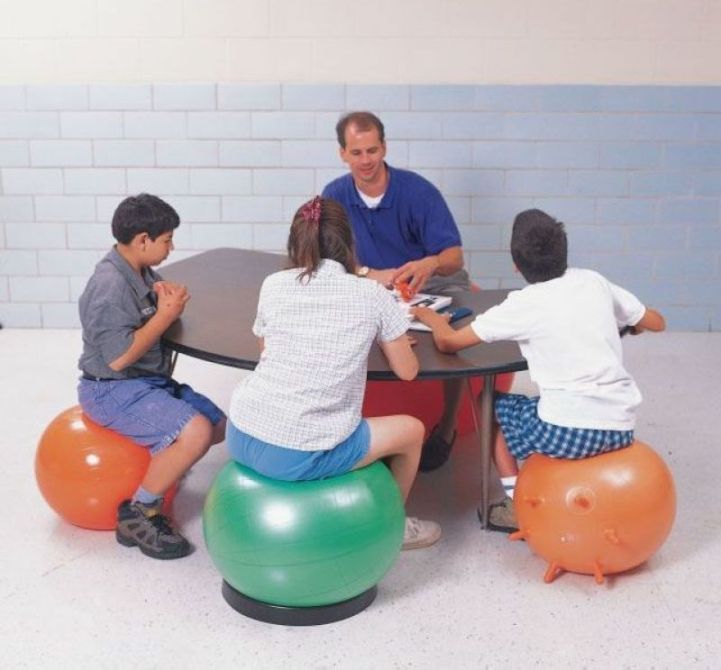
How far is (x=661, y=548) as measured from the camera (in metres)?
3.37

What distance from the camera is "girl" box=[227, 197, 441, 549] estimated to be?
112 inches

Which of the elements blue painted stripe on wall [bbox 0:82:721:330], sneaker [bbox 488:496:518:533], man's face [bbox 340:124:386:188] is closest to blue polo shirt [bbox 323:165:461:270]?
man's face [bbox 340:124:386:188]

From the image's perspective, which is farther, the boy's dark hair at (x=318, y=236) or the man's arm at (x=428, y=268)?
the man's arm at (x=428, y=268)

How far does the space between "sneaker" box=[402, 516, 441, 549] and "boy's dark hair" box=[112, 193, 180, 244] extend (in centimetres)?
121

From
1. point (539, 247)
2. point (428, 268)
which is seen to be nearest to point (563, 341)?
point (539, 247)

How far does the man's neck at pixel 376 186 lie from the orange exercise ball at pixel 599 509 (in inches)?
58.3

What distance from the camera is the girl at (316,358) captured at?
284 centimetres

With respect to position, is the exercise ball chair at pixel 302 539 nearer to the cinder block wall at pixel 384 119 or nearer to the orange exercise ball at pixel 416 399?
the orange exercise ball at pixel 416 399

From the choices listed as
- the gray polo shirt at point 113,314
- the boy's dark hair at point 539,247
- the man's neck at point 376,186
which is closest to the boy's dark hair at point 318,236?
the boy's dark hair at point 539,247

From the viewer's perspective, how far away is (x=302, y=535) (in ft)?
9.07

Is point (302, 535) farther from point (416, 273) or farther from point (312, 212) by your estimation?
point (416, 273)

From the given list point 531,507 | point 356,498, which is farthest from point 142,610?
point 531,507

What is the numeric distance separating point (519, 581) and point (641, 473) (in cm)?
49

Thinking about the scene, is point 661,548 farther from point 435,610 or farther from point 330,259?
point 330,259
